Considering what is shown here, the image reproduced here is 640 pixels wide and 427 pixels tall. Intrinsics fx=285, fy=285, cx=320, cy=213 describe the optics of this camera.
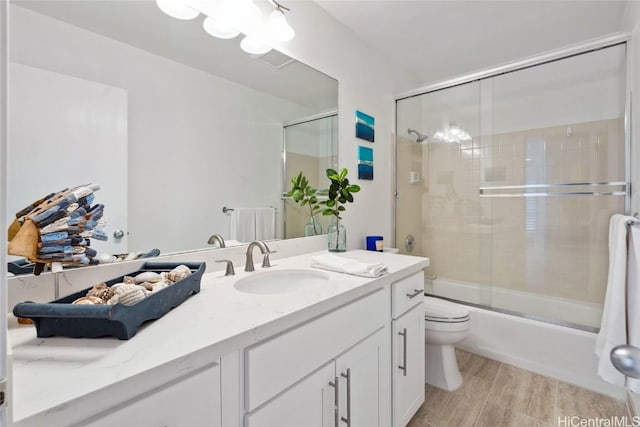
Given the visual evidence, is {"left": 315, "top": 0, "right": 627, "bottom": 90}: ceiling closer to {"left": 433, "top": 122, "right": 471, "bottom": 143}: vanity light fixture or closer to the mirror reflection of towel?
{"left": 433, "top": 122, "right": 471, "bottom": 143}: vanity light fixture

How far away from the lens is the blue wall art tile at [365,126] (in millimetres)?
2041

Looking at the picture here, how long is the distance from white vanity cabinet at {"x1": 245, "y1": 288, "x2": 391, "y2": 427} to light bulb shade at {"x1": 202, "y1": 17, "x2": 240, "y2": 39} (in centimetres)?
127

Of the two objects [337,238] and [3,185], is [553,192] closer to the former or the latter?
[337,238]

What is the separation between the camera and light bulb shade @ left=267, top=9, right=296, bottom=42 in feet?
4.53

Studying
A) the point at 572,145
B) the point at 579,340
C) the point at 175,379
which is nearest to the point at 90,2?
the point at 175,379

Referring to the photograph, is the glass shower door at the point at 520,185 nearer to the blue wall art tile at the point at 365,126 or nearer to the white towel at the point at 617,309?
the blue wall art tile at the point at 365,126

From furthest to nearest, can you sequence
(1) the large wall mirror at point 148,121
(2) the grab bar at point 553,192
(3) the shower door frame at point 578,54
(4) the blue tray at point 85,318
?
(2) the grab bar at point 553,192 → (3) the shower door frame at point 578,54 → (1) the large wall mirror at point 148,121 → (4) the blue tray at point 85,318

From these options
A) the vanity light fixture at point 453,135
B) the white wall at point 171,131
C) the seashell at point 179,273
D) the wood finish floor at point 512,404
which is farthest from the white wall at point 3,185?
the vanity light fixture at point 453,135

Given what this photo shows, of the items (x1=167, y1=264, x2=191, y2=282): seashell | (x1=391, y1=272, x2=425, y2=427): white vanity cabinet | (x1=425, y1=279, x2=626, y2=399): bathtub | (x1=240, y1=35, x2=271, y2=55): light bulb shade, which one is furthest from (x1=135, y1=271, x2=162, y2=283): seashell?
(x1=425, y1=279, x2=626, y2=399): bathtub

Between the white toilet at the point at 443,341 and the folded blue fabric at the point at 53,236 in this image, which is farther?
the white toilet at the point at 443,341

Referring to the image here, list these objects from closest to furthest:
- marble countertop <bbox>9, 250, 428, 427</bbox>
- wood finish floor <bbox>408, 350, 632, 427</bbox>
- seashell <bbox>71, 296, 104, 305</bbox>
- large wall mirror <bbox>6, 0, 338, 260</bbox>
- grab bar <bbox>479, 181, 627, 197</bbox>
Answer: marble countertop <bbox>9, 250, 428, 427</bbox>
seashell <bbox>71, 296, 104, 305</bbox>
large wall mirror <bbox>6, 0, 338, 260</bbox>
wood finish floor <bbox>408, 350, 632, 427</bbox>
grab bar <bbox>479, 181, 627, 197</bbox>

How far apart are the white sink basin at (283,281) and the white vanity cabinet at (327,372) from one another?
0.84 feet

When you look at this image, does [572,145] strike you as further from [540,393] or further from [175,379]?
[175,379]

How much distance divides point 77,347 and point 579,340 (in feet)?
8.04
